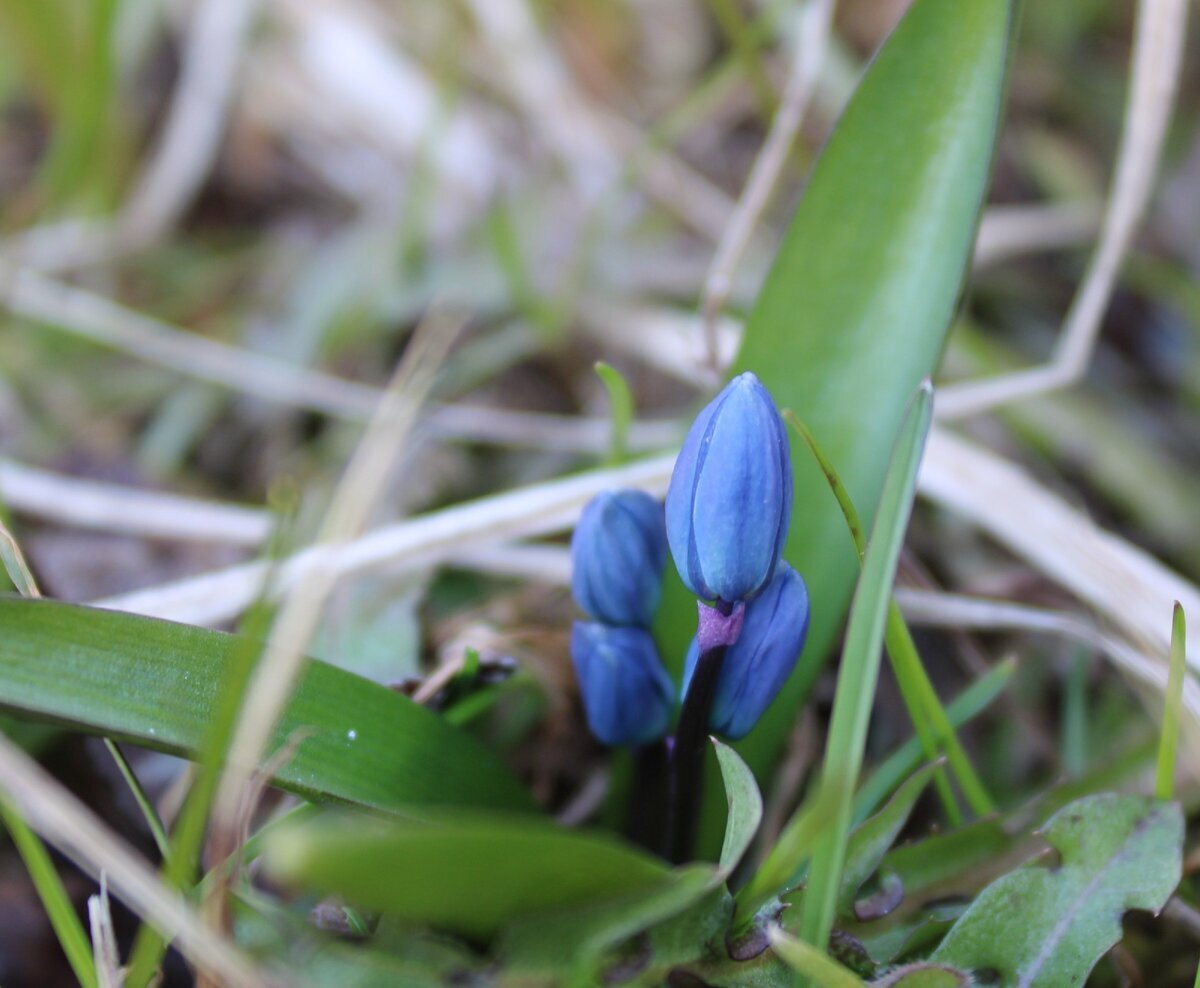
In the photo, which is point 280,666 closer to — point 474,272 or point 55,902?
point 55,902

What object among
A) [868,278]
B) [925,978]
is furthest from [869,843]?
[868,278]

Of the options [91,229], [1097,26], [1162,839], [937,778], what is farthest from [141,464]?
[1097,26]

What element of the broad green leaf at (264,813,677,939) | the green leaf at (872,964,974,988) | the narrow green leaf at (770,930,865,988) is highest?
the broad green leaf at (264,813,677,939)

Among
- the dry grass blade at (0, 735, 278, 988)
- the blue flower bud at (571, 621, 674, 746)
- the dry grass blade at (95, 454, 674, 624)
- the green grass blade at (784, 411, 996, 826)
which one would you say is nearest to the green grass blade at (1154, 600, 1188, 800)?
the green grass blade at (784, 411, 996, 826)

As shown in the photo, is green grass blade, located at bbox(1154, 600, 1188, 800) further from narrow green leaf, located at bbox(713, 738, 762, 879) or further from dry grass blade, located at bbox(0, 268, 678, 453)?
dry grass blade, located at bbox(0, 268, 678, 453)

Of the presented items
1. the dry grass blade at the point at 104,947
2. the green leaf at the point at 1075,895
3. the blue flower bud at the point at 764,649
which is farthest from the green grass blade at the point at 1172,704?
the dry grass blade at the point at 104,947
